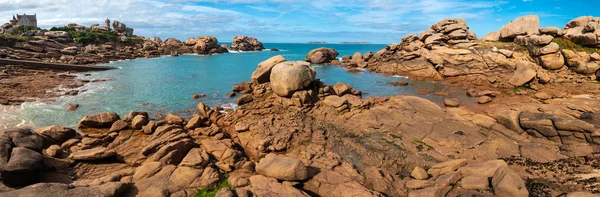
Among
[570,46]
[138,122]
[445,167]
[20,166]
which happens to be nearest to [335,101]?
[445,167]

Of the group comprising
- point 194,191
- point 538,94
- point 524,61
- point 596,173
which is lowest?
point 194,191

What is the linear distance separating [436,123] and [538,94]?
57.6 ft

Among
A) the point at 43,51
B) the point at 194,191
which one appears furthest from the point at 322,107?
the point at 43,51

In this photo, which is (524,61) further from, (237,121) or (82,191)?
(82,191)

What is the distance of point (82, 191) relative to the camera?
Result: 990 cm

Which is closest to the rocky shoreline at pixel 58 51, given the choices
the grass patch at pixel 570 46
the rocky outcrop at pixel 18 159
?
the rocky outcrop at pixel 18 159

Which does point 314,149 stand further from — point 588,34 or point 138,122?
point 588,34

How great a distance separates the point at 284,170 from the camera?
12.5 meters

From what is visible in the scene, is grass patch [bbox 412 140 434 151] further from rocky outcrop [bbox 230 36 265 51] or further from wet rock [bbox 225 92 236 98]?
rocky outcrop [bbox 230 36 265 51]

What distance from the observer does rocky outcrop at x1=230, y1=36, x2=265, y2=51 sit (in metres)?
136

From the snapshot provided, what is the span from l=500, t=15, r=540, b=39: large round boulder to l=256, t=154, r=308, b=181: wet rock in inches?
1834

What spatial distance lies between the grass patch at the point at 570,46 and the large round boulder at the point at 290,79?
1450 inches

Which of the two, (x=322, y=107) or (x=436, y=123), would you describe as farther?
(x=322, y=107)

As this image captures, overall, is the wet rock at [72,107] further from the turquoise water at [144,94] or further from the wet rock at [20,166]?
the wet rock at [20,166]
